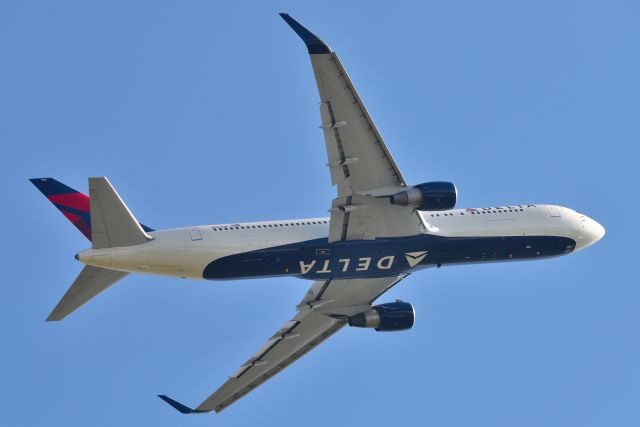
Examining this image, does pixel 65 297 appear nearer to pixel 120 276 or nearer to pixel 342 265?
pixel 120 276

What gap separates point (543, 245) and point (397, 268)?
29.5ft

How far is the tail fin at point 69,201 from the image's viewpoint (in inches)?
2596

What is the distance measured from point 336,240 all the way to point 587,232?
16229 millimetres

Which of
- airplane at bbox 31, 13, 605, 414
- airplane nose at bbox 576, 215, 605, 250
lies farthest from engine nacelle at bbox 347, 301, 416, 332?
airplane nose at bbox 576, 215, 605, 250

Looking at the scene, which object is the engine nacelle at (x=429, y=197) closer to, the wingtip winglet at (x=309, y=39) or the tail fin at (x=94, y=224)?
the wingtip winglet at (x=309, y=39)

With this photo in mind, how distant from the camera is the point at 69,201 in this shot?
6644cm

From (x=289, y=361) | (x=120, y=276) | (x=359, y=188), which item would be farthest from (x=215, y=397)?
(x=359, y=188)

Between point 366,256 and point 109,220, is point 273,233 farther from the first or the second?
point 109,220

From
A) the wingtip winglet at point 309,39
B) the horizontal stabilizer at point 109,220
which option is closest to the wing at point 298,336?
the horizontal stabilizer at point 109,220

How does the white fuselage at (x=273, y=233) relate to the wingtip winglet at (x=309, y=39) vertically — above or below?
below

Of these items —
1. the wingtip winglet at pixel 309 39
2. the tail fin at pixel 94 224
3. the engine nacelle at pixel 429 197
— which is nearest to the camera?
the wingtip winglet at pixel 309 39

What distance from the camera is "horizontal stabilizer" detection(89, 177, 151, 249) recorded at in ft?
206

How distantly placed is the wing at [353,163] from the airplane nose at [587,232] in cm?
1106

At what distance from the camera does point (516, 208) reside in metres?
74.4
